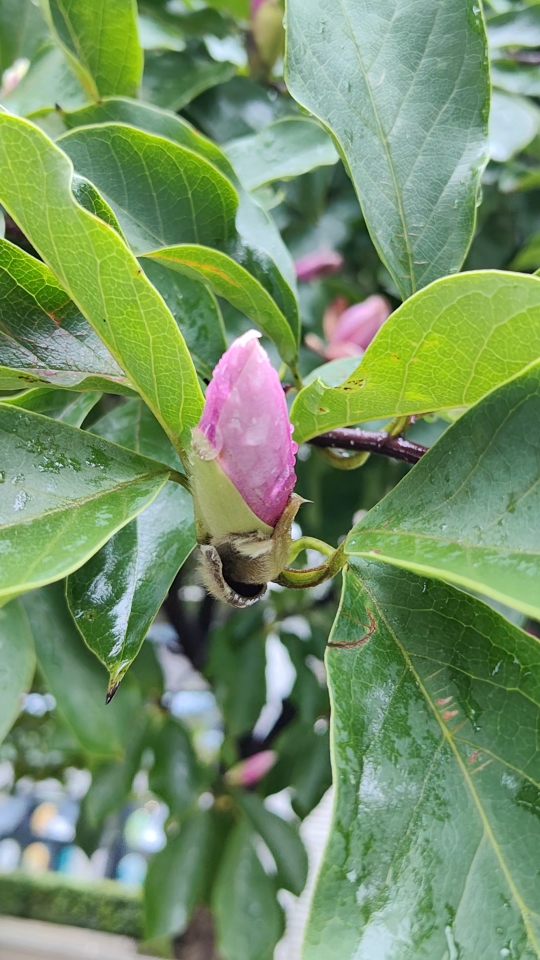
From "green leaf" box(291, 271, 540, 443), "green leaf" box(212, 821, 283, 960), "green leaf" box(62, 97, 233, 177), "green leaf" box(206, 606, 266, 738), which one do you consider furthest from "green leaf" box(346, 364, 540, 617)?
"green leaf" box(212, 821, 283, 960)

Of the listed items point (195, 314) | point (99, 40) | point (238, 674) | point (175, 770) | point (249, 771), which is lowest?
point (249, 771)

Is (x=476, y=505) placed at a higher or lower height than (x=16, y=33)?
lower

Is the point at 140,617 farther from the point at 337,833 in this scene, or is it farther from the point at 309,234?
the point at 309,234

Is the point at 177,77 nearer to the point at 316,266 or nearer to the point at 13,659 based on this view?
the point at 316,266

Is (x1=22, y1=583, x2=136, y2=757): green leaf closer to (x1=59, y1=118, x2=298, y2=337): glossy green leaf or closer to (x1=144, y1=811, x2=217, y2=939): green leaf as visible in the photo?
(x1=59, y1=118, x2=298, y2=337): glossy green leaf

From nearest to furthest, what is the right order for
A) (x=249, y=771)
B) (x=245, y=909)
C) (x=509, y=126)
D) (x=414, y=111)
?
(x=414, y=111) → (x=509, y=126) → (x=245, y=909) → (x=249, y=771)

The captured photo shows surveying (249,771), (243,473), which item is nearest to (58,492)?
(243,473)

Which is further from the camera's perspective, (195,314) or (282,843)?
(282,843)
